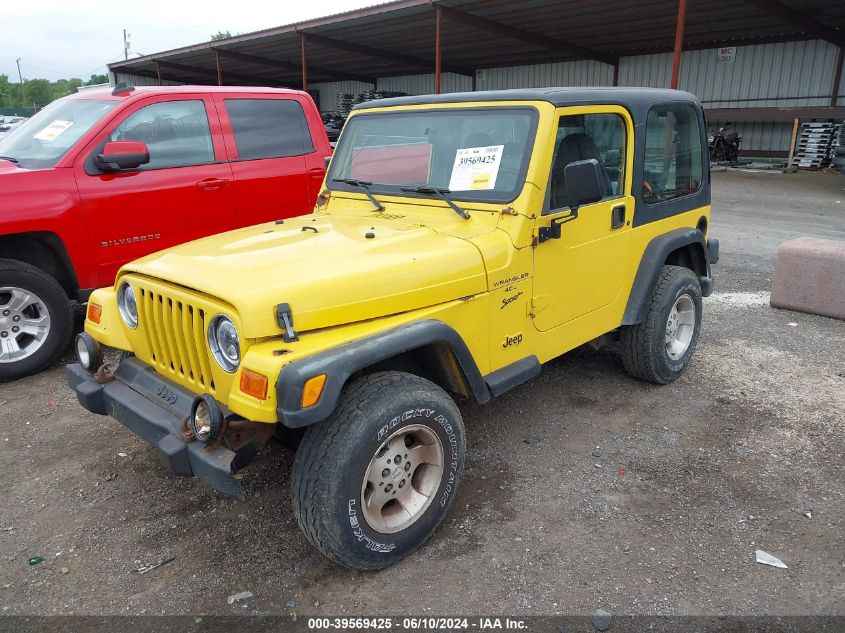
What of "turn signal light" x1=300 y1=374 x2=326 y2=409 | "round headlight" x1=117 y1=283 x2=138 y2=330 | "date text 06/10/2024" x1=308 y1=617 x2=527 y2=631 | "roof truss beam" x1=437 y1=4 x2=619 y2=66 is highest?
"roof truss beam" x1=437 y1=4 x2=619 y2=66

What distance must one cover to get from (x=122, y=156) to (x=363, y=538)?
3553 mm

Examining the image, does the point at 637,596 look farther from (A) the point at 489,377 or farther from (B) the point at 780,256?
(B) the point at 780,256

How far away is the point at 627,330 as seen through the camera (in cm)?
438

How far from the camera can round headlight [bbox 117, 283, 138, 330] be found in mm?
3105

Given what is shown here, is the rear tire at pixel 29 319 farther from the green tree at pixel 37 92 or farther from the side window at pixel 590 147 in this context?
the green tree at pixel 37 92

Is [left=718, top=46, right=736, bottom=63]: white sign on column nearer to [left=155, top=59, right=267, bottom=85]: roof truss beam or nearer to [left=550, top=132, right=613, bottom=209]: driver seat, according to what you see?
[left=550, top=132, right=613, bottom=209]: driver seat

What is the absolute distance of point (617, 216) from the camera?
3.83m

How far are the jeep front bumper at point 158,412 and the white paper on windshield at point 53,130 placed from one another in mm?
2692

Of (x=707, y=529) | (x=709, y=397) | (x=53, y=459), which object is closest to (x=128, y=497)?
(x=53, y=459)

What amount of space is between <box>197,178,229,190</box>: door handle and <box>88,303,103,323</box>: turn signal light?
2.20 m

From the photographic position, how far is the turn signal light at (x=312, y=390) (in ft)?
7.51

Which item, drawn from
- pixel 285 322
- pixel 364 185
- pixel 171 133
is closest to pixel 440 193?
pixel 364 185

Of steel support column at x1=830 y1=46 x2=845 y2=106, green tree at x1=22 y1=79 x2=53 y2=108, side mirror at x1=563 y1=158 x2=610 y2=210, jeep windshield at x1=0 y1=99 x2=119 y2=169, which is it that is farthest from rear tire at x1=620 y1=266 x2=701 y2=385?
green tree at x1=22 y1=79 x2=53 y2=108

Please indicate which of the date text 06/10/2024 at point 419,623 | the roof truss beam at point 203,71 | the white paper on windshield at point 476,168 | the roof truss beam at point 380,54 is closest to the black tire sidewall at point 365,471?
the date text 06/10/2024 at point 419,623
